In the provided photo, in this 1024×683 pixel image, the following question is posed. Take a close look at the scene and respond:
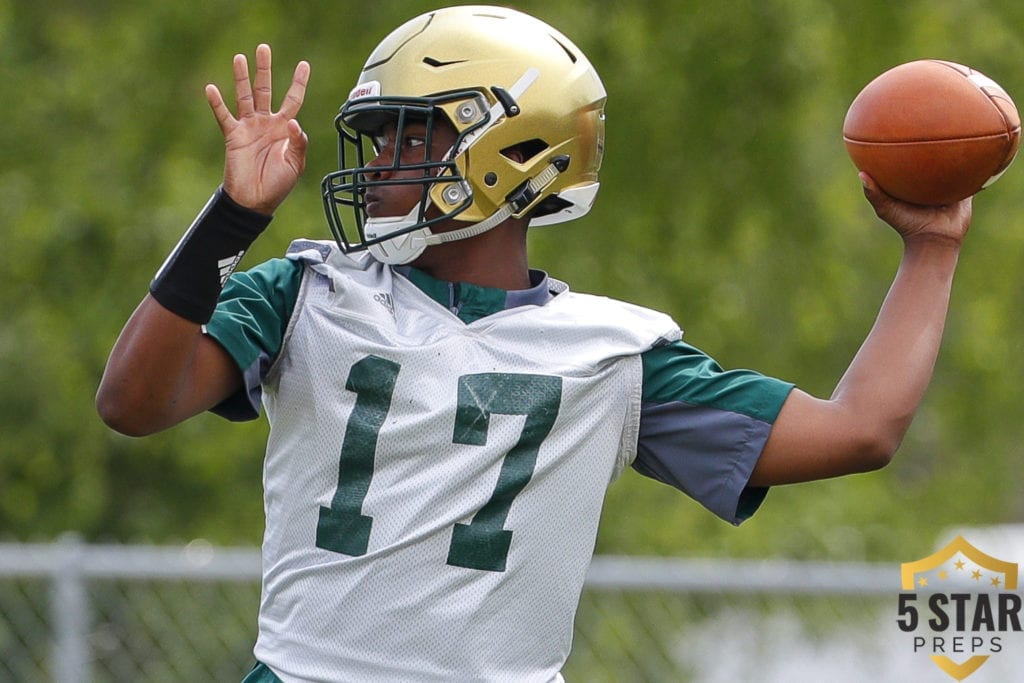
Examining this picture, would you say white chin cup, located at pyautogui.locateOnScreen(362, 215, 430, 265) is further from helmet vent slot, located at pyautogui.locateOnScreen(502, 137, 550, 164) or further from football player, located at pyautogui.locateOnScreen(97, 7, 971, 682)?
helmet vent slot, located at pyautogui.locateOnScreen(502, 137, 550, 164)

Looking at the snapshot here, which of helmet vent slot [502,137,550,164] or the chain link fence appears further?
the chain link fence

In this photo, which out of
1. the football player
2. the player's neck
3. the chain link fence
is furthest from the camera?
the chain link fence

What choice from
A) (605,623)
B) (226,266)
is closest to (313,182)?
(605,623)

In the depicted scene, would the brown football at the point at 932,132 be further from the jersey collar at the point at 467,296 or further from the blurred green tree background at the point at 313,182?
the blurred green tree background at the point at 313,182

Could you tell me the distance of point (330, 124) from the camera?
6.83 meters

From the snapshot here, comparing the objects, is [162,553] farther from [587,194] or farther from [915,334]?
[915,334]

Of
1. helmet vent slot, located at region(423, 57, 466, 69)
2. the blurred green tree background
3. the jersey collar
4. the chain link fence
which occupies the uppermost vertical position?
helmet vent slot, located at region(423, 57, 466, 69)

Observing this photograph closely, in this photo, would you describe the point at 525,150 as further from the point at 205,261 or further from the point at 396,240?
the point at 205,261

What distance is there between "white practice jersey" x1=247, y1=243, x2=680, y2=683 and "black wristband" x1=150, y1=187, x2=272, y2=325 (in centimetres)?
28

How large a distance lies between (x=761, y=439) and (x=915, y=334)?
0.34 m

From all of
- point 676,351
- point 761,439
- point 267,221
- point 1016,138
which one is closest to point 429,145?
point 267,221

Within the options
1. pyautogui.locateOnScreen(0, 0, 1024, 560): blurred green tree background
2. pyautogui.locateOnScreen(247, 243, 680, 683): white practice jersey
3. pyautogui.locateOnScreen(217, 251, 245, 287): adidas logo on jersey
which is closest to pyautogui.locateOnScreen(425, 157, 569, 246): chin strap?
pyautogui.locateOnScreen(247, 243, 680, 683): white practice jersey

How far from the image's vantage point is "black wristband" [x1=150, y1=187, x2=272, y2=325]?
2447mm

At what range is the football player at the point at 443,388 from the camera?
2.60 metres
